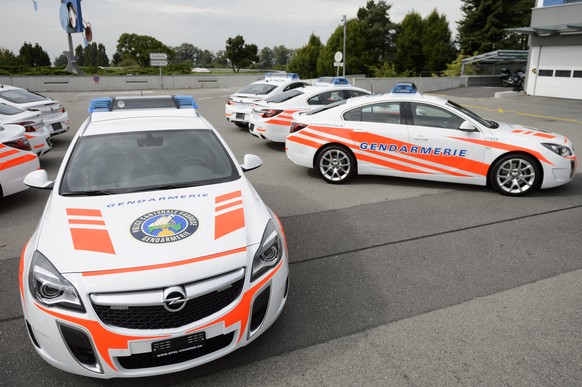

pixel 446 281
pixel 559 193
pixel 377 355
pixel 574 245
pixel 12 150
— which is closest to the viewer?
pixel 377 355

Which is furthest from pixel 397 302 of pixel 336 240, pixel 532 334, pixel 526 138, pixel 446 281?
pixel 526 138

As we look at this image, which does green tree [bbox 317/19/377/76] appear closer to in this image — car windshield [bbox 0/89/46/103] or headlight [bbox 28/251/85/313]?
car windshield [bbox 0/89/46/103]

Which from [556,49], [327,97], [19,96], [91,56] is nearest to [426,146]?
[327,97]

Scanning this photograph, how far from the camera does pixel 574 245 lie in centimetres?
491

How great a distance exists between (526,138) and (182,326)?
19.9 feet

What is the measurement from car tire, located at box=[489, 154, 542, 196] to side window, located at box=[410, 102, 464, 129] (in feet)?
2.97

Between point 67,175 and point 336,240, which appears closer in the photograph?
point 67,175

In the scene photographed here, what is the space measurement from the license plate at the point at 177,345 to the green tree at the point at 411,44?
136 ft

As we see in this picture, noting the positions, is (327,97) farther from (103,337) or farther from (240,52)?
(240,52)

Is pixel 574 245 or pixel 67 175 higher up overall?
pixel 67 175

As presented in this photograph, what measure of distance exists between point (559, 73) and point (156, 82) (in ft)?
85.5

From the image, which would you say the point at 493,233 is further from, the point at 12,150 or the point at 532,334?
the point at 12,150

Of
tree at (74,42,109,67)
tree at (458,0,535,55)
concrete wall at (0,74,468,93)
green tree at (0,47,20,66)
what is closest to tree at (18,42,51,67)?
green tree at (0,47,20,66)

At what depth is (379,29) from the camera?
55.4 metres
